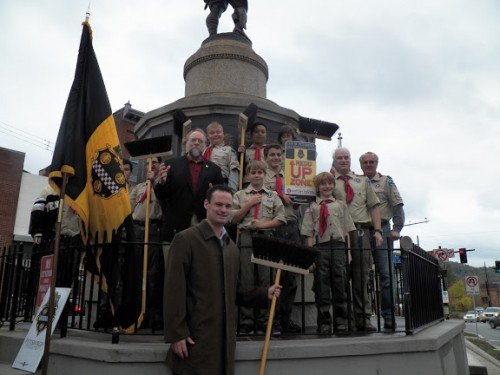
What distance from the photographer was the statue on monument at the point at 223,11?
31.6ft

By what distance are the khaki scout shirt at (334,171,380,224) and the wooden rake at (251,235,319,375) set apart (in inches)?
96.4

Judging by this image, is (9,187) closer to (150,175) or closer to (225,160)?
(225,160)

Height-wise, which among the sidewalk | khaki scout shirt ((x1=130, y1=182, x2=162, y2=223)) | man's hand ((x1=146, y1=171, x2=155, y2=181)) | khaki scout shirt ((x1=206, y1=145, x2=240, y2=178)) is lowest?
the sidewalk

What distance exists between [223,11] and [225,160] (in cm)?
532

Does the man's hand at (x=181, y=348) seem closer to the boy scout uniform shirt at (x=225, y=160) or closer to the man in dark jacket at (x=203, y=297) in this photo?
the man in dark jacket at (x=203, y=297)

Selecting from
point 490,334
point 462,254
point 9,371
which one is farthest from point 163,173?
point 490,334

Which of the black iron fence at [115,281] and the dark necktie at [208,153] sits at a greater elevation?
the dark necktie at [208,153]

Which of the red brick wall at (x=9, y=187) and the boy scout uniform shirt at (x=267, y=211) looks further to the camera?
the red brick wall at (x=9, y=187)

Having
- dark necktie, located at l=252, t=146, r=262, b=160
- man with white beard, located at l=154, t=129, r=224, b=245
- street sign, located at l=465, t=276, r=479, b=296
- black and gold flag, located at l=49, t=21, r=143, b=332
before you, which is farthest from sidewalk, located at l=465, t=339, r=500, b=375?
street sign, located at l=465, t=276, r=479, b=296

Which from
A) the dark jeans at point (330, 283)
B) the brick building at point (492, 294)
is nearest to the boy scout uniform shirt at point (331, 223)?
the dark jeans at point (330, 283)

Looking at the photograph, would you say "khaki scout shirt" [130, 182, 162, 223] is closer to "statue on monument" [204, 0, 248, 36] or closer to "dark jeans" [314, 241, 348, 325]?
"dark jeans" [314, 241, 348, 325]

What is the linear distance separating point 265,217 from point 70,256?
2.25m

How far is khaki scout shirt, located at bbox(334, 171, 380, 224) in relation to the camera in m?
5.79

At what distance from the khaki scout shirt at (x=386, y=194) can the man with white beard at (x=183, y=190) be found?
106 inches
